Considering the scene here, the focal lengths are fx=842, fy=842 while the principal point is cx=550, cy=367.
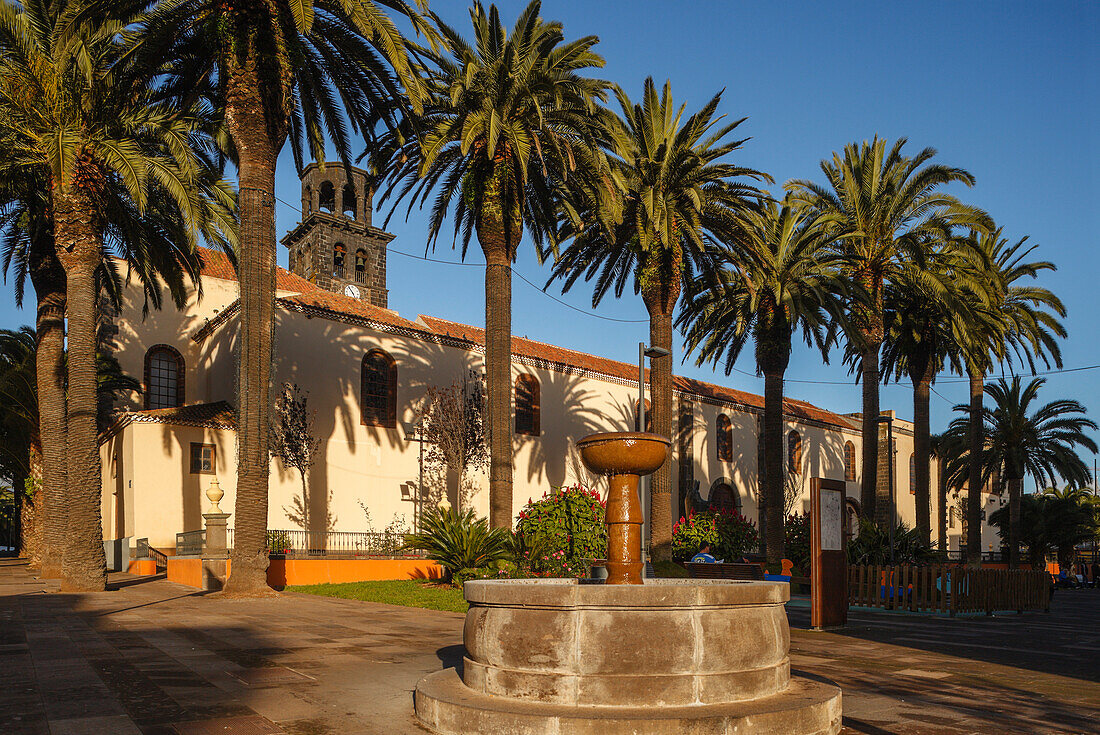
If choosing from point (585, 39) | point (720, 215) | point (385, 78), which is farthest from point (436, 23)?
point (720, 215)

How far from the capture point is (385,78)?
719 inches

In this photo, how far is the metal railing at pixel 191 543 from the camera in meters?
21.3

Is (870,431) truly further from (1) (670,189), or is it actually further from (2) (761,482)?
(2) (761,482)

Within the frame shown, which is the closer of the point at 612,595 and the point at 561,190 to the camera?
the point at 612,595

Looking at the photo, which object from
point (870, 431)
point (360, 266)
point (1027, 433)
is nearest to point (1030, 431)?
point (1027, 433)

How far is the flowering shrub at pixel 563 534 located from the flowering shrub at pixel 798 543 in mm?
10321

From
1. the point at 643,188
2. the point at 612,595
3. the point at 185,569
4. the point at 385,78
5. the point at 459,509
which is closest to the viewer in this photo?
the point at 612,595

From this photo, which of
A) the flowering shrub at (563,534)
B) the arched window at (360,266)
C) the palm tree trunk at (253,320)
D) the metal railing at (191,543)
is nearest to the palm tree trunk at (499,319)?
the flowering shrub at (563,534)

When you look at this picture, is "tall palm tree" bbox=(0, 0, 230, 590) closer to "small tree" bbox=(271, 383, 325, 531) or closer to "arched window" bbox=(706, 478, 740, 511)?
"small tree" bbox=(271, 383, 325, 531)

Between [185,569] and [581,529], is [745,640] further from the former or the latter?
[185,569]

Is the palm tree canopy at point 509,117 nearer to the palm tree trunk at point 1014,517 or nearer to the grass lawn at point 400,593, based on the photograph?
the grass lawn at point 400,593

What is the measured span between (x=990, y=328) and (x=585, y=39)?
60.0ft

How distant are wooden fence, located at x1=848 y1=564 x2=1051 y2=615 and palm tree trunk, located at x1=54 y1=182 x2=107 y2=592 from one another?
16711 millimetres

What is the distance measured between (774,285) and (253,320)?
1463 cm
